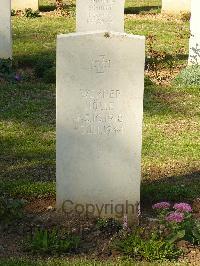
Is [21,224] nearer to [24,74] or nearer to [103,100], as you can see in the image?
[103,100]

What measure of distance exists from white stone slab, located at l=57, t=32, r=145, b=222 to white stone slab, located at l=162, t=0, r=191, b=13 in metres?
14.2

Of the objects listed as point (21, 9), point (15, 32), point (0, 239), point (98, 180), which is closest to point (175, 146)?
point (98, 180)

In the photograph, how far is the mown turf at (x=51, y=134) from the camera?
21.9 feet

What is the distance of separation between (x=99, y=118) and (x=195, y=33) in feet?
20.5

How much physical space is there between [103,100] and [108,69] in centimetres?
27

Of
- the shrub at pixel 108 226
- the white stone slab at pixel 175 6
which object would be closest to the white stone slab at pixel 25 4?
the white stone slab at pixel 175 6

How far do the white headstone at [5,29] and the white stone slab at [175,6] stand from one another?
8.17m

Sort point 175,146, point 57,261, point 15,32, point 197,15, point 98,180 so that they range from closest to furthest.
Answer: point 57,261, point 98,180, point 175,146, point 197,15, point 15,32

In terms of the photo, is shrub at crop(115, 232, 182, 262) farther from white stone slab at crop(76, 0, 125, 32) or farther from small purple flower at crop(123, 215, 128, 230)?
white stone slab at crop(76, 0, 125, 32)

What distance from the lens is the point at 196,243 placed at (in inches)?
215

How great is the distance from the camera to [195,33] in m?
11.6

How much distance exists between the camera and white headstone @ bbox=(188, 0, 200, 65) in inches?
449

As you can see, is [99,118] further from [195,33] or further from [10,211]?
[195,33]

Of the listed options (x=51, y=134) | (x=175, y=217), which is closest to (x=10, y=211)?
(x=175, y=217)
